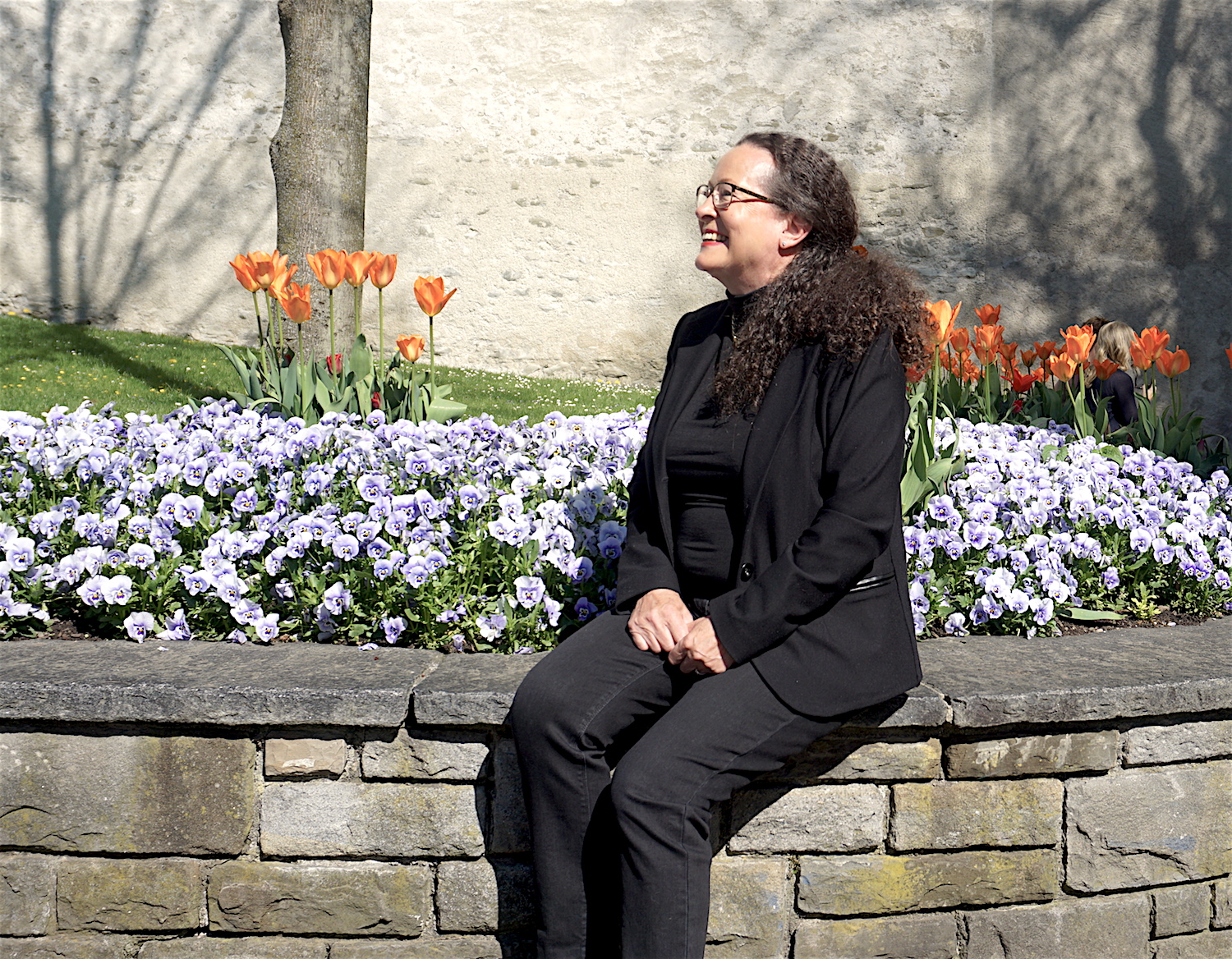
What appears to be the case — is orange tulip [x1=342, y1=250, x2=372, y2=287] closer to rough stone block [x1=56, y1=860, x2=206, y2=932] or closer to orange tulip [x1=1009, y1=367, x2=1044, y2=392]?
rough stone block [x1=56, y1=860, x2=206, y2=932]

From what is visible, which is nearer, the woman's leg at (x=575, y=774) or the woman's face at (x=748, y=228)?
the woman's leg at (x=575, y=774)

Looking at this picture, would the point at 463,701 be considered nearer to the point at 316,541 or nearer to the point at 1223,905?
the point at 316,541

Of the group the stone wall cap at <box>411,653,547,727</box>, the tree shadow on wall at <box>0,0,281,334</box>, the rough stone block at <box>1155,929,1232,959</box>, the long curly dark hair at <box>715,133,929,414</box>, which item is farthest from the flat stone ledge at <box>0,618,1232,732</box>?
the tree shadow on wall at <box>0,0,281,334</box>

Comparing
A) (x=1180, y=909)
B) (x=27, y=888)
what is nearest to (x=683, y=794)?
(x=1180, y=909)

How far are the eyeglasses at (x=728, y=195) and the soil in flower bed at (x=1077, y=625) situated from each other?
3.52 feet

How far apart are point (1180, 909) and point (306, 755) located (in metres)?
→ 1.84

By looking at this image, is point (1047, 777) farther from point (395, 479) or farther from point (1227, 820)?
point (395, 479)

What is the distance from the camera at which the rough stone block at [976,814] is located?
223cm

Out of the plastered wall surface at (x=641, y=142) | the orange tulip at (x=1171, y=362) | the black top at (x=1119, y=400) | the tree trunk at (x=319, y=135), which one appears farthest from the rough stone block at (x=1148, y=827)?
the plastered wall surface at (x=641, y=142)

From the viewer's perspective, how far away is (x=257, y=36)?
10.9m

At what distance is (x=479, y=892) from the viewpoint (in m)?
2.23

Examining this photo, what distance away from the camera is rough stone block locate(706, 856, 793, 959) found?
7.25 ft

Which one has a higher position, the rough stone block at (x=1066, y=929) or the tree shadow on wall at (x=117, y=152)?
the tree shadow on wall at (x=117, y=152)

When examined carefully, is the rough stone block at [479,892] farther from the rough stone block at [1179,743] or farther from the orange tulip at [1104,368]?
the orange tulip at [1104,368]
